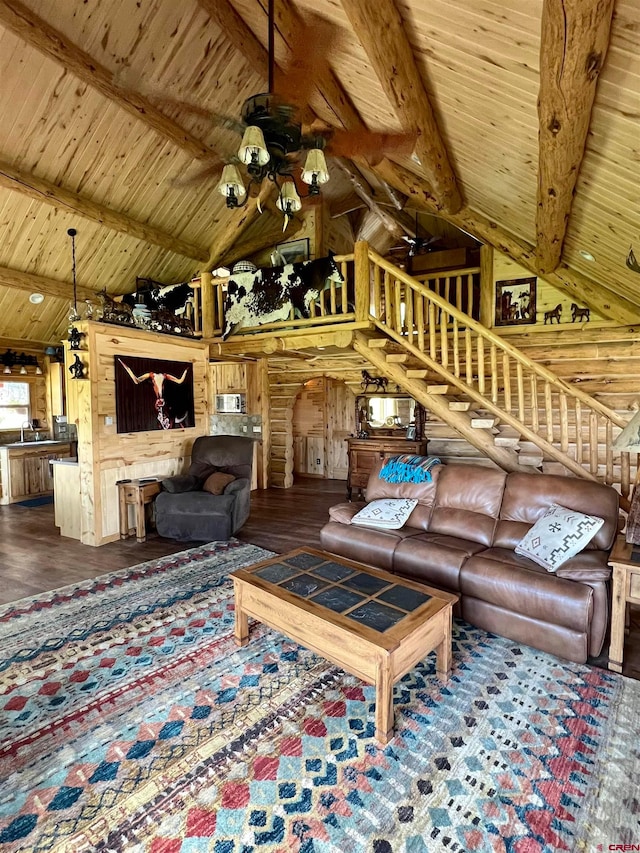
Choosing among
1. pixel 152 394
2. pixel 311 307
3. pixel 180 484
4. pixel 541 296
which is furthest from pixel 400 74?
pixel 180 484

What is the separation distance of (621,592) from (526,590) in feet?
1.53

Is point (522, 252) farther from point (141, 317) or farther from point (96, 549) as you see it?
point (96, 549)

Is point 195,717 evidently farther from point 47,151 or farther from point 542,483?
point 47,151

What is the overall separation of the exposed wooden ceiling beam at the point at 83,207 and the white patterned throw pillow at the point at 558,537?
6.26m

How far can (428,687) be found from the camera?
7.41 ft

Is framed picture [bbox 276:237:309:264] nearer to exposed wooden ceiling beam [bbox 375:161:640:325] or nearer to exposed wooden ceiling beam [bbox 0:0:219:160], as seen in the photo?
exposed wooden ceiling beam [bbox 0:0:219:160]

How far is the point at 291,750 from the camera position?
184 cm

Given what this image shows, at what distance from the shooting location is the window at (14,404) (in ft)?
24.8

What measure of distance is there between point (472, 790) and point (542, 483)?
6.99 ft

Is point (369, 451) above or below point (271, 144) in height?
below

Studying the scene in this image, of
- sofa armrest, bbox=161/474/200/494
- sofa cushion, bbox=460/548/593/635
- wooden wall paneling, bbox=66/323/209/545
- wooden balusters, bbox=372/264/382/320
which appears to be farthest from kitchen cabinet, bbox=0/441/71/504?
sofa cushion, bbox=460/548/593/635

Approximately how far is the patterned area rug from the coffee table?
222 millimetres

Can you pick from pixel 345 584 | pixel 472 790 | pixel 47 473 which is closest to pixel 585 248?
pixel 345 584

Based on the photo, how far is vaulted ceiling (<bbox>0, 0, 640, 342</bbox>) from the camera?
6.94 feet
